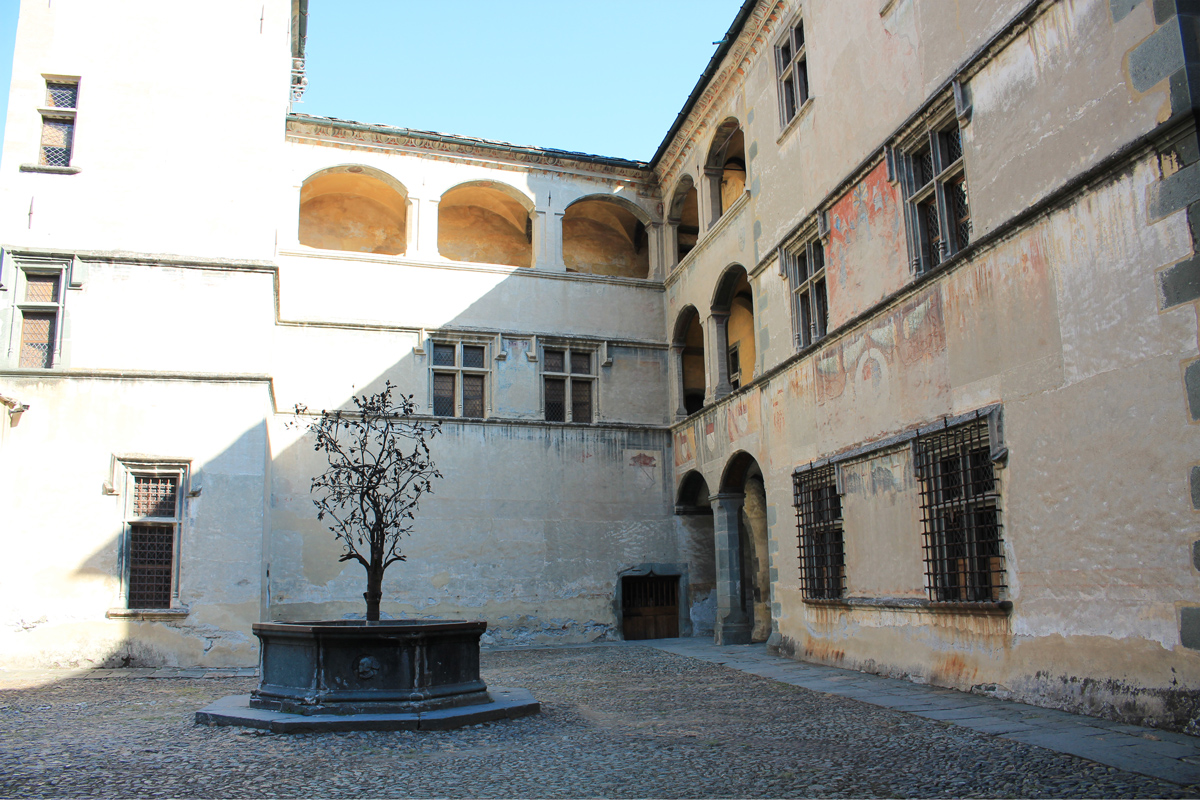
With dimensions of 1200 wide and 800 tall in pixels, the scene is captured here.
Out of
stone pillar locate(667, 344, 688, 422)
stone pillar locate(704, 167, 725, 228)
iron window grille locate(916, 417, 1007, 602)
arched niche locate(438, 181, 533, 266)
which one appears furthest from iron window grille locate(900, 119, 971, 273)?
Answer: arched niche locate(438, 181, 533, 266)

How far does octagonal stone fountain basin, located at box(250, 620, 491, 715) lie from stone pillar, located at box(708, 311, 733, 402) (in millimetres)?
8704

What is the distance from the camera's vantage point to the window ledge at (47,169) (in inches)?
522

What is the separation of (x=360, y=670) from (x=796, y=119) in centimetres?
920

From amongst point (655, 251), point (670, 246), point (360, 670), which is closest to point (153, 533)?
point (360, 670)

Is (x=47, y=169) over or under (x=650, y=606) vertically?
over

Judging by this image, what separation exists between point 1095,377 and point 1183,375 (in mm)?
794

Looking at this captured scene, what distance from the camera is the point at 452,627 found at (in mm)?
7336

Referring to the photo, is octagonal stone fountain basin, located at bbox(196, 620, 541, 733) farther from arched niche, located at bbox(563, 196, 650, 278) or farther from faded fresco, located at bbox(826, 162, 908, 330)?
arched niche, located at bbox(563, 196, 650, 278)

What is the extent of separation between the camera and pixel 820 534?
11.5 metres

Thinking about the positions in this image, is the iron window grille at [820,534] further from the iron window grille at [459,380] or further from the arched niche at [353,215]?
the arched niche at [353,215]

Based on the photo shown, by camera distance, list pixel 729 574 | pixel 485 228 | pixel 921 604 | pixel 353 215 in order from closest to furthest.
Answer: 1. pixel 921 604
2. pixel 729 574
3. pixel 353 215
4. pixel 485 228

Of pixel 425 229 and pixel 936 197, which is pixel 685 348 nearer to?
pixel 425 229

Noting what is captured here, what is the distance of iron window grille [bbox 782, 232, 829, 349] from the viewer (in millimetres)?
11911

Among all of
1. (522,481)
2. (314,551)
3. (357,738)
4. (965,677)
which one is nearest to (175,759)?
(357,738)
